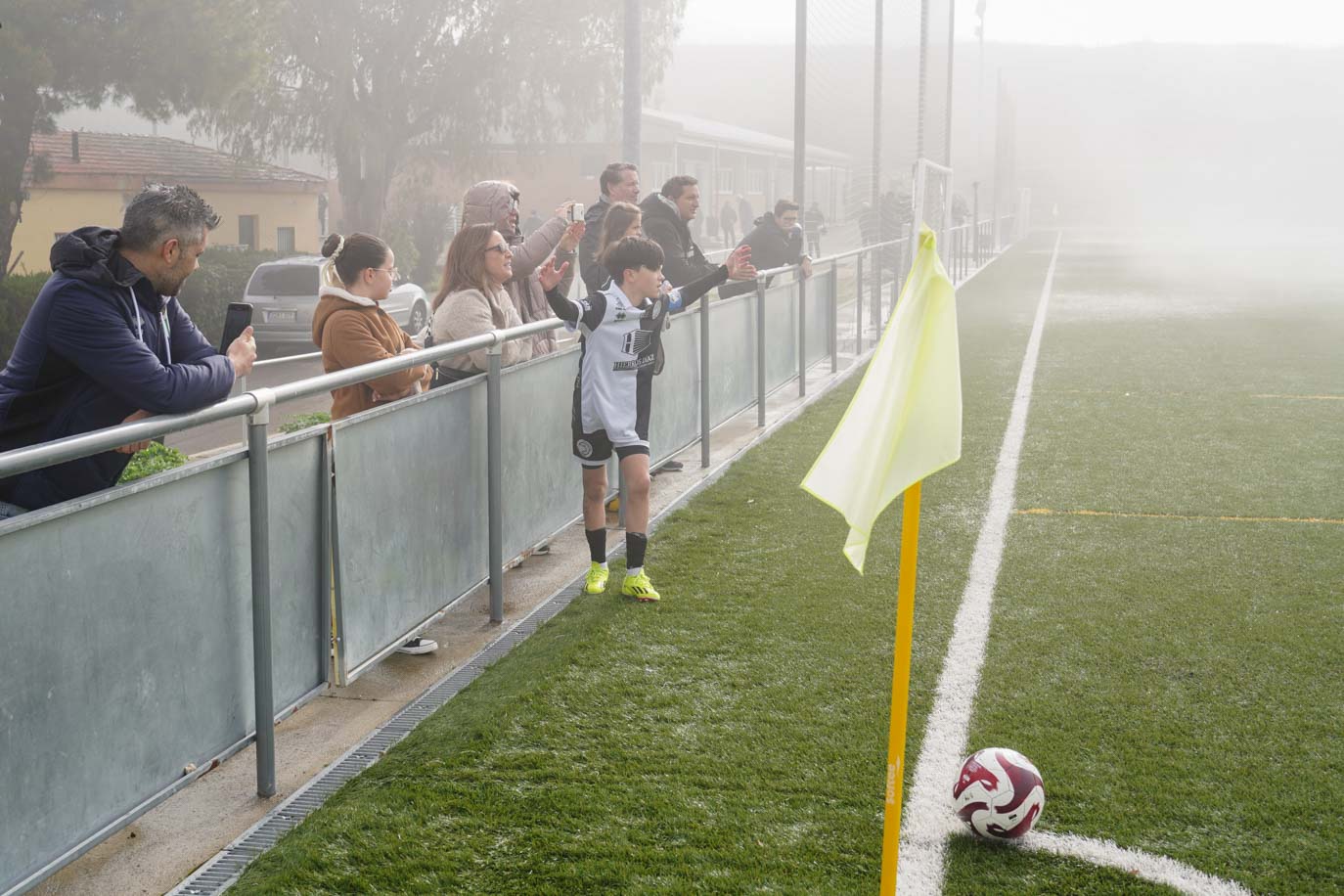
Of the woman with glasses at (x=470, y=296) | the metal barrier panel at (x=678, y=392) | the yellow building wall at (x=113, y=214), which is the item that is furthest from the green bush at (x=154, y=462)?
the yellow building wall at (x=113, y=214)

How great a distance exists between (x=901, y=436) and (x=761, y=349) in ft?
26.1

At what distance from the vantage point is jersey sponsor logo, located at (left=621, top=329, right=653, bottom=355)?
6074 millimetres

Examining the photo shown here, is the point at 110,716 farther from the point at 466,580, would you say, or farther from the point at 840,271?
the point at 840,271

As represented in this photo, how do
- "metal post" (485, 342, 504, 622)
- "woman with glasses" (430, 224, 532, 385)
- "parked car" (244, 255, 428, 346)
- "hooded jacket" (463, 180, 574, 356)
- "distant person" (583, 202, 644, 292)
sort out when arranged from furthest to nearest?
"parked car" (244, 255, 428, 346) < "distant person" (583, 202, 644, 292) < "hooded jacket" (463, 180, 574, 356) < "woman with glasses" (430, 224, 532, 385) < "metal post" (485, 342, 504, 622)

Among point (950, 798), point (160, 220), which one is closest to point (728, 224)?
point (950, 798)

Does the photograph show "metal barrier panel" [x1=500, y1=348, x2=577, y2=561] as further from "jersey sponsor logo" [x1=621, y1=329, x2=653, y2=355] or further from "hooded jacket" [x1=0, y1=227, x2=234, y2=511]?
"hooded jacket" [x1=0, y1=227, x2=234, y2=511]

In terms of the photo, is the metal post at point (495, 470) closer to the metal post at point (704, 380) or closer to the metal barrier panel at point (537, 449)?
the metal barrier panel at point (537, 449)

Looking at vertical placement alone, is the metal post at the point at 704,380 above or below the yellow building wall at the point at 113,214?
below

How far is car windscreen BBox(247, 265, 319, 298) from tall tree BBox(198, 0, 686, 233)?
17.1 feet

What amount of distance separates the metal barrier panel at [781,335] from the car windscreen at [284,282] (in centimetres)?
1168

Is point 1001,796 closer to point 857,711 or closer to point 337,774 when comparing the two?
point 857,711

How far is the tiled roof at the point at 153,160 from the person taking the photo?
29.9 m

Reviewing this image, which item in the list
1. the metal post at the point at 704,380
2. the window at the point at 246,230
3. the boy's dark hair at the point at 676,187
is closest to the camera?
the boy's dark hair at the point at 676,187

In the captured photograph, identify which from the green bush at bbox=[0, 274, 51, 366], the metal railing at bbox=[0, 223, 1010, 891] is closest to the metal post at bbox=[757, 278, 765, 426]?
the metal railing at bbox=[0, 223, 1010, 891]
